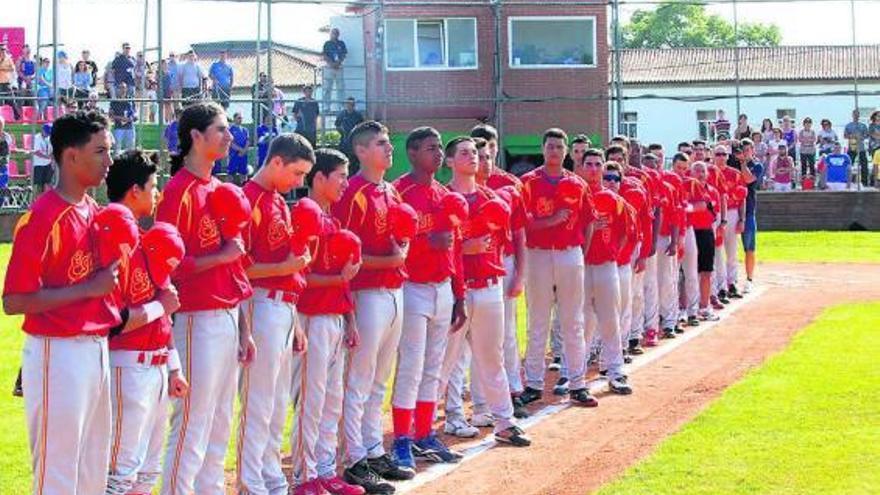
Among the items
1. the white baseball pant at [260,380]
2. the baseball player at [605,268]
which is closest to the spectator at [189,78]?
the baseball player at [605,268]

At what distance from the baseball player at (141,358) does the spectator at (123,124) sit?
17.7 m

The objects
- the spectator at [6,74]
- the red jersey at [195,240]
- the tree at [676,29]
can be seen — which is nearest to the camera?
the red jersey at [195,240]

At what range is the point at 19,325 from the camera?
16984 millimetres

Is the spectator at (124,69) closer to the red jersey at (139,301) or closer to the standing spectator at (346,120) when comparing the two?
the standing spectator at (346,120)

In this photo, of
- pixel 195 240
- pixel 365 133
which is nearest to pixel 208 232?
pixel 195 240

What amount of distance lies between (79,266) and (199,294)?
47.7 inches

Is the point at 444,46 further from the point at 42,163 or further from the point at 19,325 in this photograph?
the point at 19,325

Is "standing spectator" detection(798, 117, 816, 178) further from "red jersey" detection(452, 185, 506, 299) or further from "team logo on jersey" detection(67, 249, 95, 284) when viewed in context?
"team logo on jersey" detection(67, 249, 95, 284)

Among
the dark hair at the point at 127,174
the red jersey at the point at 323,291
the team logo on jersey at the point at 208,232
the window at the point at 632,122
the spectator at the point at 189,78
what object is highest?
the window at the point at 632,122

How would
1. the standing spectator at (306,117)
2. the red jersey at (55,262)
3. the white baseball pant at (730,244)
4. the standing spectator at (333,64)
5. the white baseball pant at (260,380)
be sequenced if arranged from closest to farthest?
the red jersey at (55,262), the white baseball pant at (260,380), the white baseball pant at (730,244), the standing spectator at (306,117), the standing spectator at (333,64)

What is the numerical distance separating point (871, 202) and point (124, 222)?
1160 inches

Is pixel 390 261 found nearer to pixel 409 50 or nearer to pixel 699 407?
pixel 699 407

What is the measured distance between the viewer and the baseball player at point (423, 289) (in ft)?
32.4

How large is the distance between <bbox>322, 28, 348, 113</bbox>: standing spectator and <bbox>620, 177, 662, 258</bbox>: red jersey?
14840mm
